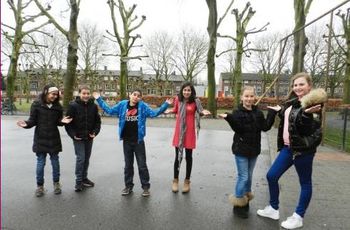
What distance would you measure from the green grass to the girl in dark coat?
8288mm

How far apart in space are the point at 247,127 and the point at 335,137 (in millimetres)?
7690

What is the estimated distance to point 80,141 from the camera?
18.3 ft

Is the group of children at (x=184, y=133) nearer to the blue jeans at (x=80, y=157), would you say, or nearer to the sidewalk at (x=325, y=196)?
the blue jeans at (x=80, y=157)

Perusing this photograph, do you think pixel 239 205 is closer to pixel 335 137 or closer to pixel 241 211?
pixel 241 211

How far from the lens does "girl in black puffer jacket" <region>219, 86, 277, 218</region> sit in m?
4.48

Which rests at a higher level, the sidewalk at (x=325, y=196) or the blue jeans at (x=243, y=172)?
the blue jeans at (x=243, y=172)

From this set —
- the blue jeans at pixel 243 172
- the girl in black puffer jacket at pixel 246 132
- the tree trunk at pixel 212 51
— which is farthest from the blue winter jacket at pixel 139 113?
the tree trunk at pixel 212 51

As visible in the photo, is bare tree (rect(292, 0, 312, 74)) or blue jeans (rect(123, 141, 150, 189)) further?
bare tree (rect(292, 0, 312, 74))

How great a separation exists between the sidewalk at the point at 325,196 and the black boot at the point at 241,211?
460mm

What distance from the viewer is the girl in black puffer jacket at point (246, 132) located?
448 centimetres

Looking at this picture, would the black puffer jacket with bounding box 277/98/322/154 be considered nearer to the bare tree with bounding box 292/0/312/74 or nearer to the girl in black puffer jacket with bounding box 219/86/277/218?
the girl in black puffer jacket with bounding box 219/86/277/218

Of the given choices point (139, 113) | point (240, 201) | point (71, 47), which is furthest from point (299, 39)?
point (71, 47)

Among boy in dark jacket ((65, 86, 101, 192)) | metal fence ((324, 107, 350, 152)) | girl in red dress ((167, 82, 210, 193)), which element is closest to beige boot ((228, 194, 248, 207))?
girl in red dress ((167, 82, 210, 193))

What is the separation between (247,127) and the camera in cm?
447
